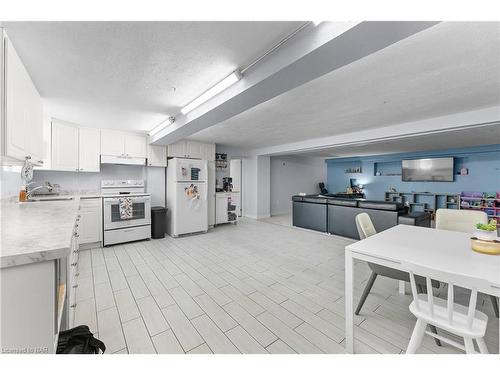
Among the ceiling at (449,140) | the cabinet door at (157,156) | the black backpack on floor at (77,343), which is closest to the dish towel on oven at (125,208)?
the cabinet door at (157,156)

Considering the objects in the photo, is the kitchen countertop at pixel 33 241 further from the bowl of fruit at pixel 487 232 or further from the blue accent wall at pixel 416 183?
the blue accent wall at pixel 416 183

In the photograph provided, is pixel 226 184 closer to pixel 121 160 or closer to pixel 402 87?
pixel 121 160

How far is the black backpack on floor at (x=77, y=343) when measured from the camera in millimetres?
1021

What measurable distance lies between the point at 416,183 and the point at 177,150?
8.09 metres

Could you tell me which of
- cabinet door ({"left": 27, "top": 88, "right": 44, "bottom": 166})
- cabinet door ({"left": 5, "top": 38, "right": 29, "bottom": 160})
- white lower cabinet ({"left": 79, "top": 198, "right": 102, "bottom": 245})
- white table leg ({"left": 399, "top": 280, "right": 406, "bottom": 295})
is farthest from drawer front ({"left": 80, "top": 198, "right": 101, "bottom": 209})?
white table leg ({"left": 399, "top": 280, "right": 406, "bottom": 295})

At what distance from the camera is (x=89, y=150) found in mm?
3900

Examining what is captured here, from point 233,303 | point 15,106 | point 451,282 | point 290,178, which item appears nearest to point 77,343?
point 233,303

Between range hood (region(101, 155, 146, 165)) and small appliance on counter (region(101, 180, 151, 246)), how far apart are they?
0.41 m

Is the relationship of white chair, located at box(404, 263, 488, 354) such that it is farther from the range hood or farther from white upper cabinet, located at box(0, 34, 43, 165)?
the range hood

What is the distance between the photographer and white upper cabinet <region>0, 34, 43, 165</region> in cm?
135
